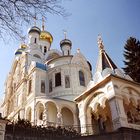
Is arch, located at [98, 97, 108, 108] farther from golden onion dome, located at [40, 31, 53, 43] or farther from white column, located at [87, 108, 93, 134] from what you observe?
golden onion dome, located at [40, 31, 53, 43]

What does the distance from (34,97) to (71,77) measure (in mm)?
Answer: 4999

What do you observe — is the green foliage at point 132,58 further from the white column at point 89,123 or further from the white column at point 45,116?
the white column at point 45,116

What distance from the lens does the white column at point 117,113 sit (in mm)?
13844

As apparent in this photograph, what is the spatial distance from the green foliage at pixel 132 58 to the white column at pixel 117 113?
7516 millimetres

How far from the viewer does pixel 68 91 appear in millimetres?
26281

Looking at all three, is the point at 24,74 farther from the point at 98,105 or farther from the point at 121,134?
the point at 121,134

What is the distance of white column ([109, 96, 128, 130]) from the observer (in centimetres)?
1384

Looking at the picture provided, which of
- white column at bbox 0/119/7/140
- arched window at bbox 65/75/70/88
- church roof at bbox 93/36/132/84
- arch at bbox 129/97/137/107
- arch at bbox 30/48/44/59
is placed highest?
arch at bbox 30/48/44/59

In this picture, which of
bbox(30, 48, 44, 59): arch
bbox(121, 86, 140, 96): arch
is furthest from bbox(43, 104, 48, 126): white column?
bbox(30, 48, 44, 59): arch

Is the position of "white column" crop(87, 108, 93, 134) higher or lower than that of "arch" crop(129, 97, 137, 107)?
lower

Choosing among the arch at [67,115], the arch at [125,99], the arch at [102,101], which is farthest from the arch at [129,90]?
the arch at [67,115]

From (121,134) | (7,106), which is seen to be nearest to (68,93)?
(7,106)

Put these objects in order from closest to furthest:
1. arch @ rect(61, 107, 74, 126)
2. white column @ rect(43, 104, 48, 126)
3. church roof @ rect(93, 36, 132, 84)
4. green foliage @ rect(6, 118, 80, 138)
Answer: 1. green foliage @ rect(6, 118, 80, 138)
2. church roof @ rect(93, 36, 132, 84)
3. white column @ rect(43, 104, 48, 126)
4. arch @ rect(61, 107, 74, 126)

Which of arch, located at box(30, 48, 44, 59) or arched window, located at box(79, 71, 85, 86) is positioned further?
arch, located at box(30, 48, 44, 59)
